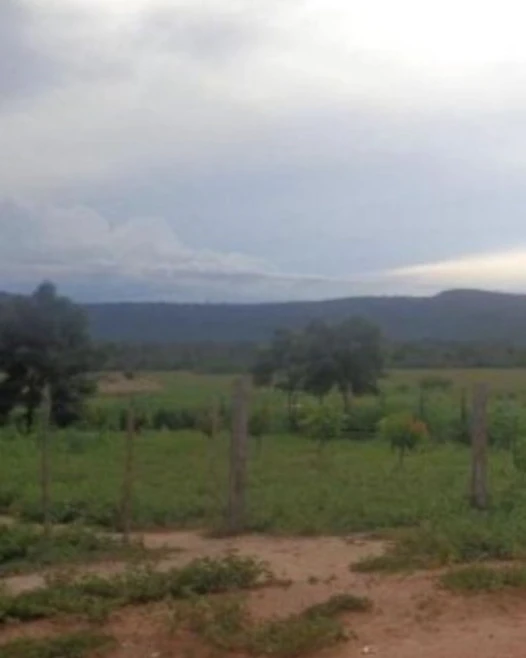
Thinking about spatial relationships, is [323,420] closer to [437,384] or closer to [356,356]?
[356,356]

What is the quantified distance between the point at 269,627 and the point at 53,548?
469 centimetres

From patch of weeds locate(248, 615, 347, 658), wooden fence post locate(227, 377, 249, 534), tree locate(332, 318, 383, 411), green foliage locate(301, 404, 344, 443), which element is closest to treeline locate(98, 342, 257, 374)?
tree locate(332, 318, 383, 411)

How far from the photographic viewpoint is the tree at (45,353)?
3544 cm

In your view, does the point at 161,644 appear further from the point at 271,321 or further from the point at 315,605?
the point at 271,321

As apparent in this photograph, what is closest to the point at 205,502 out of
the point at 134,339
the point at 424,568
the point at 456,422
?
the point at 424,568

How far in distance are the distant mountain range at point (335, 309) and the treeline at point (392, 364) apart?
4.86 m

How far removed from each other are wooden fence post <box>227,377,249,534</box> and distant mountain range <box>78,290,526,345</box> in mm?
70181

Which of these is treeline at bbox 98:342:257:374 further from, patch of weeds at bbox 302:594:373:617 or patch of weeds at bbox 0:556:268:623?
patch of weeds at bbox 302:594:373:617

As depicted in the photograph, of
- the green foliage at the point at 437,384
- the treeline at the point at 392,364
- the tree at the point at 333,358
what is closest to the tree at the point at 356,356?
the tree at the point at 333,358

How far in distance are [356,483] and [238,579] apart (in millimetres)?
9499

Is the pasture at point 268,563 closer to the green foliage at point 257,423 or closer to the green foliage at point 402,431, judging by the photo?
the green foliage at point 402,431

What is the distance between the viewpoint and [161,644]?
9.19m

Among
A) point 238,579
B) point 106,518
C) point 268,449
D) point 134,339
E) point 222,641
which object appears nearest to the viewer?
point 222,641

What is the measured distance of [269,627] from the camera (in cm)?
917
